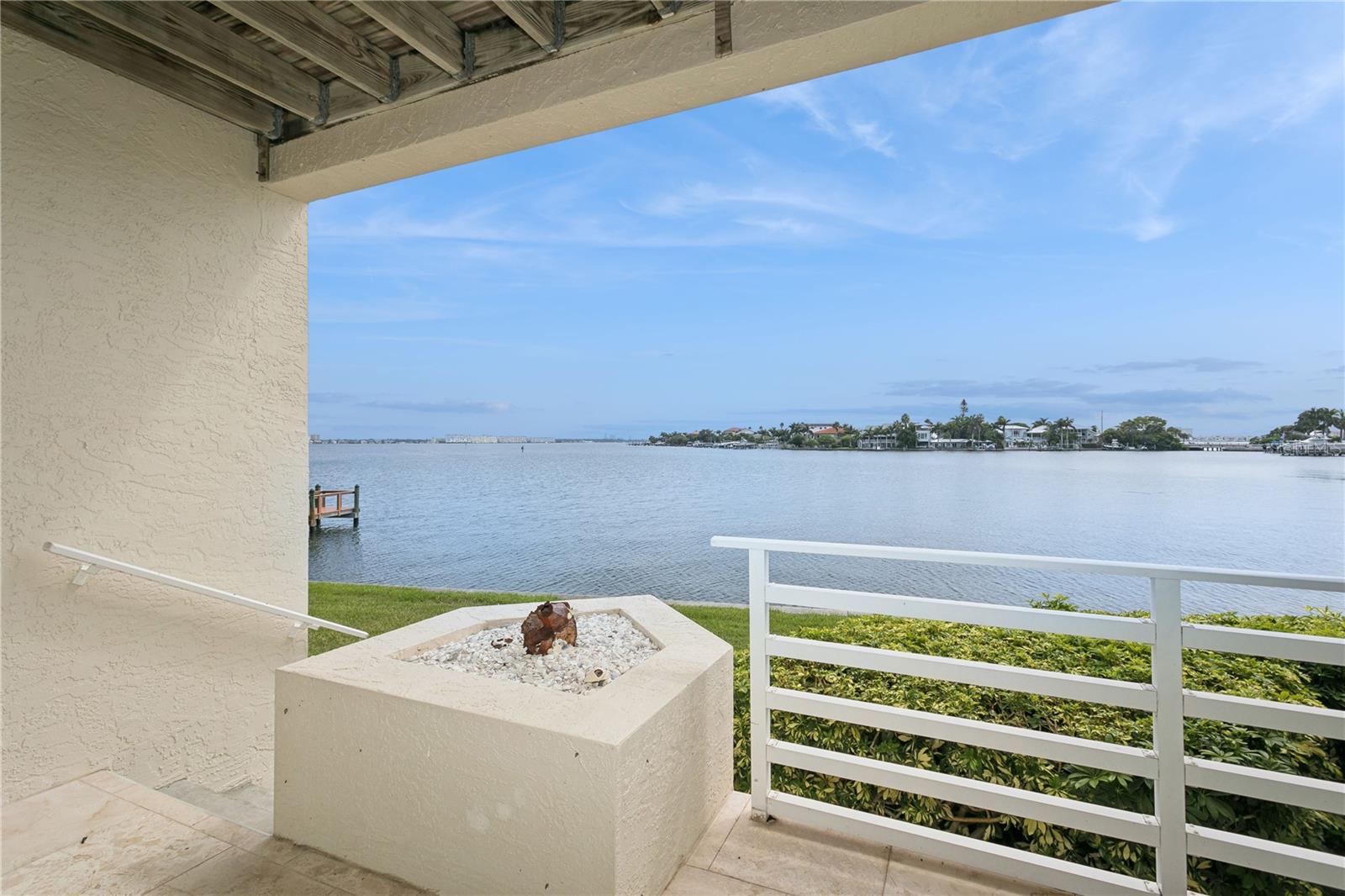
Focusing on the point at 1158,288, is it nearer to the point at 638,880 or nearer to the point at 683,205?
the point at 683,205

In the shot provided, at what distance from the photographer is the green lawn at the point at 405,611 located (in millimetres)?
6484

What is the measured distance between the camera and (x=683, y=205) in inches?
984

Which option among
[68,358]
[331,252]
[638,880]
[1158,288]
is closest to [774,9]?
[638,880]

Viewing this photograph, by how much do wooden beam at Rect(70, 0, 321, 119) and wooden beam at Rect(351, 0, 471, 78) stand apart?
61cm

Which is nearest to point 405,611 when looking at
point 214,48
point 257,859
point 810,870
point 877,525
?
point 257,859

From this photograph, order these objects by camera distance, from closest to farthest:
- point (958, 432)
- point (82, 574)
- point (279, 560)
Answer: point (82, 574)
point (279, 560)
point (958, 432)

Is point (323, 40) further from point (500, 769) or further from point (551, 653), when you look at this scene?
point (500, 769)

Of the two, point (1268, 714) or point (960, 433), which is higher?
point (960, 433)

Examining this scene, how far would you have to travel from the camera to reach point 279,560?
290 centimetres

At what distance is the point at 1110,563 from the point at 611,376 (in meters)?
25.7

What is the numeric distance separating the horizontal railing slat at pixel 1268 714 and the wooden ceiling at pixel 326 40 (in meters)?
2.21

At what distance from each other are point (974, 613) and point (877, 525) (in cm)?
1698

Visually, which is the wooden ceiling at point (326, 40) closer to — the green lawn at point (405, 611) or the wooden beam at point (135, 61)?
the wooden beam at point (135, 61)

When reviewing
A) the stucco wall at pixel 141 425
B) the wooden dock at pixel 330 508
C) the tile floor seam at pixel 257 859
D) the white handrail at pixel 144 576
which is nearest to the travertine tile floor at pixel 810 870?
the tile floor seam at pixel 257 859
